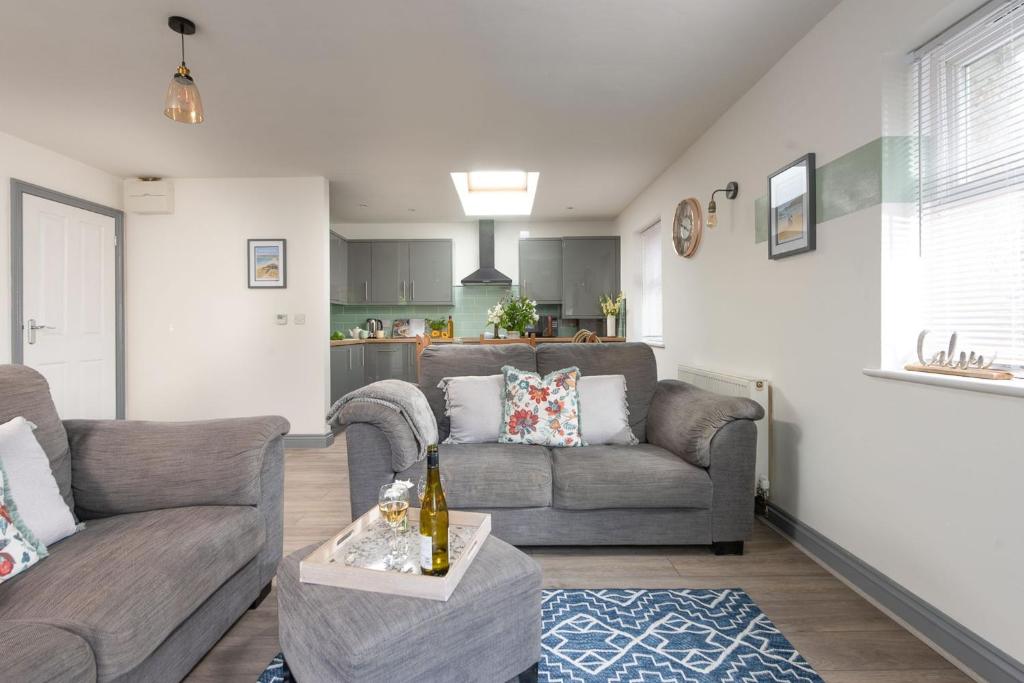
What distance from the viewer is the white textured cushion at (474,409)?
8.79 ft

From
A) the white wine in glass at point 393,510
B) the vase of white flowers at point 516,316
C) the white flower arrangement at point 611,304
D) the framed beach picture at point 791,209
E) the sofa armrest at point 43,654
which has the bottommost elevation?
the sofa armrest at point 43,654

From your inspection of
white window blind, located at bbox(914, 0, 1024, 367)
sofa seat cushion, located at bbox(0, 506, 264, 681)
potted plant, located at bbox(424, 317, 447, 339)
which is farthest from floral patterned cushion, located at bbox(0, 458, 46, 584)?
potted plant, located at bbox(424, 317, 447, 339)

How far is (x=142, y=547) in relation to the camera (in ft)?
4.50

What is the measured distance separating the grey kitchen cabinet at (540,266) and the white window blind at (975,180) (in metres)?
4.65

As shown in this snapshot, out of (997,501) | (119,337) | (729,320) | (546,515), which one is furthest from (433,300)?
(997,501)

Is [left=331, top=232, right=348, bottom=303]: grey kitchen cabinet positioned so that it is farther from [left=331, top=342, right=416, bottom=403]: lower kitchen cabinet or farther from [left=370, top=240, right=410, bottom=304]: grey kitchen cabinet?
[left=331, top=342, right=416, bottom=403]: lower kitchen cabinet

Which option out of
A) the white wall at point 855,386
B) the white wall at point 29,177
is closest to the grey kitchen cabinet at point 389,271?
the white wall at point 29,177

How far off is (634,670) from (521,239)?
5419 mm

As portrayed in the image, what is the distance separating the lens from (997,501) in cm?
148

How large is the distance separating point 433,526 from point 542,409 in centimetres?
142

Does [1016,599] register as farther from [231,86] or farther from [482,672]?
[231,86]

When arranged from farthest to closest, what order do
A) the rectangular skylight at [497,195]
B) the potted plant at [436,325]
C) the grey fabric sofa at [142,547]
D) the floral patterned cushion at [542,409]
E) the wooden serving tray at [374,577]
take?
the potted plant at [436,325] → the rectangular skylight at [497,195] → the floral patterned cushion at [542,409] → the wooden serving tray at [374,577] → the grey fabric sofa at [142,547]

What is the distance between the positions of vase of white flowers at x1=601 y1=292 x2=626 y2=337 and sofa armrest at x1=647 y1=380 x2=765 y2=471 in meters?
3.39

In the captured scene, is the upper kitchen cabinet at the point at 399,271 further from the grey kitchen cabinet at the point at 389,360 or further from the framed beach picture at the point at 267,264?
the framed beach picture at the point at 267,264
